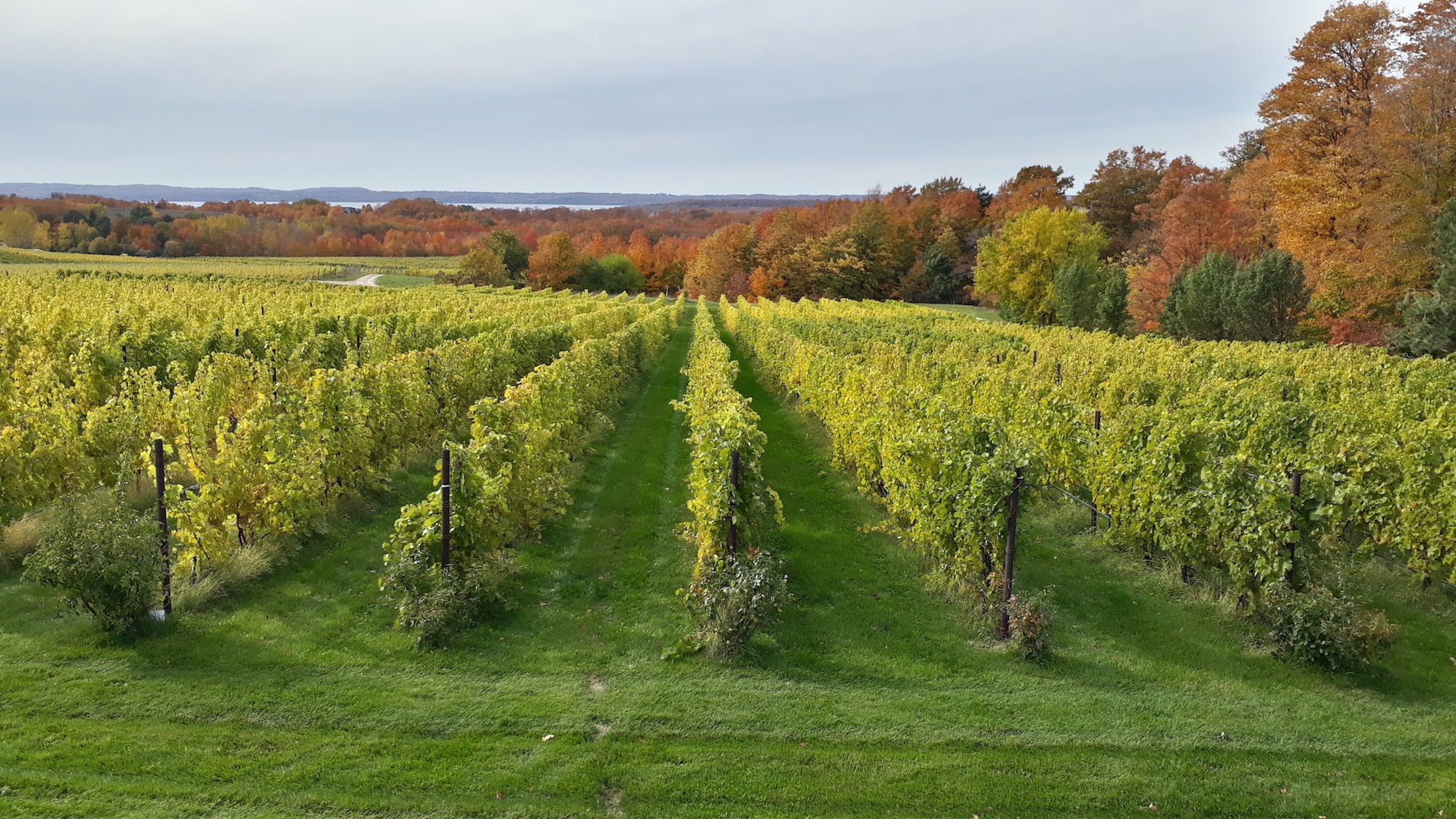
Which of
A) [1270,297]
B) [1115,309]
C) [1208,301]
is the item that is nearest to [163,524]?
[1270,297]

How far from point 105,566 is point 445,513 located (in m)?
2.54

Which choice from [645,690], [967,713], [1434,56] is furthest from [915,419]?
[1434,56]

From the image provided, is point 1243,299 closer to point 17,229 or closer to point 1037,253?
point 1037,253

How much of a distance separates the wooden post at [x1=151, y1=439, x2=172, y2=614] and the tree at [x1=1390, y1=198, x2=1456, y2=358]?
29.2m

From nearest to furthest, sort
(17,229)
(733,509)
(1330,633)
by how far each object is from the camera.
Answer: (1330,633) < (733,509) < (17,229)

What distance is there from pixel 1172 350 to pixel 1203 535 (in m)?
14.4

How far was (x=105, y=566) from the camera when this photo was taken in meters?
6.23

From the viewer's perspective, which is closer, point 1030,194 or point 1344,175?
point 1344,175

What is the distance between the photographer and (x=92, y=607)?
21.2ft

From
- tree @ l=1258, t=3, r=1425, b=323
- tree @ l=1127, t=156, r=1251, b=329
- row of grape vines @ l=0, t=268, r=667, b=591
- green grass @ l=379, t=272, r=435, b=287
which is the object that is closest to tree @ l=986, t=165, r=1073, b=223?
tree @ l=1127, t=156, r=1251, b=329

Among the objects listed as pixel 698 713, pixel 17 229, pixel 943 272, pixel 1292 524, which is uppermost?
pixel 17 229

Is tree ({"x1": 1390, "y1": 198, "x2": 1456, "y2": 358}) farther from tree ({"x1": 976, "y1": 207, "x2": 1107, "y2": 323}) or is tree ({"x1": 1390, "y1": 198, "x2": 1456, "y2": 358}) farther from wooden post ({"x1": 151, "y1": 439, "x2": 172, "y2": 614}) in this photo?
wooden post ({"x1": 151, "y1": 439, "x2": 172, "y2": 614})

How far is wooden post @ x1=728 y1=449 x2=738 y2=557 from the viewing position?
7414 millimetres

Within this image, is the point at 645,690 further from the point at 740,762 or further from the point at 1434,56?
the point at 1434,56
